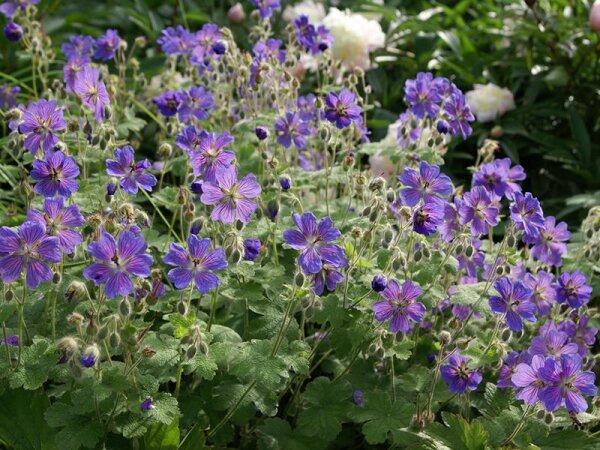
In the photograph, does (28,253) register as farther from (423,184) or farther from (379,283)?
(423,184)

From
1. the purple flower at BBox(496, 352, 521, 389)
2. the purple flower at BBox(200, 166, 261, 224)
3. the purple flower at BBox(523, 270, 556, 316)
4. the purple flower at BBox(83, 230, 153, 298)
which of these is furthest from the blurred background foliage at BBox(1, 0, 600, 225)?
the purple flower at BBox(83, 230, 153, 298)

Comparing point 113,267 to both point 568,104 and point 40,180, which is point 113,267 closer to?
point 40,180

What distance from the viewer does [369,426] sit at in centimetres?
182

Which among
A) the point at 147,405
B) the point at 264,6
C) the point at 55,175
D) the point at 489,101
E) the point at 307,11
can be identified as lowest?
the point at 307,11

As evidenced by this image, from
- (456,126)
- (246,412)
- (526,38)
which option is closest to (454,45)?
(526,38)

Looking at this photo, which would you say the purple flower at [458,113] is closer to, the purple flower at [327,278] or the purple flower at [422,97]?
the purple flower at [422,97]

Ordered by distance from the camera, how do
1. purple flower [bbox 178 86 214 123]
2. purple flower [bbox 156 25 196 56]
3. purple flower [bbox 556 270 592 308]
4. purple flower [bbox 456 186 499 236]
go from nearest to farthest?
1. purple flower [bbox 456 186 499 236]
2. purple flower [bbox 556 270 592 308]
3. purple flower [bbox 178 86 214 123]
4. purple flower [bbox 156 25 196 56]

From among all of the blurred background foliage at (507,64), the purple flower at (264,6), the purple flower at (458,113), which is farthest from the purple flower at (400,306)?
the blurred background foliage at (507,64)

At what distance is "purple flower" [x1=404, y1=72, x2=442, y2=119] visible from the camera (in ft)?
7.45

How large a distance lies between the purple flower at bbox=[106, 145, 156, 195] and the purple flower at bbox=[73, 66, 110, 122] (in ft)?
1.06

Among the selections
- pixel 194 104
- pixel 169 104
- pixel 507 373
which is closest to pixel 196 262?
pixel 507 373

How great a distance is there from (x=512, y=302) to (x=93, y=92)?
102cm

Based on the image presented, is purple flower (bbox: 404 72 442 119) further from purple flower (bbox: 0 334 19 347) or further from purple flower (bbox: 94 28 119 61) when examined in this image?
purple flower (bbox: 0 334 19 347)

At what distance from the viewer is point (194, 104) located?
248 centimetres
